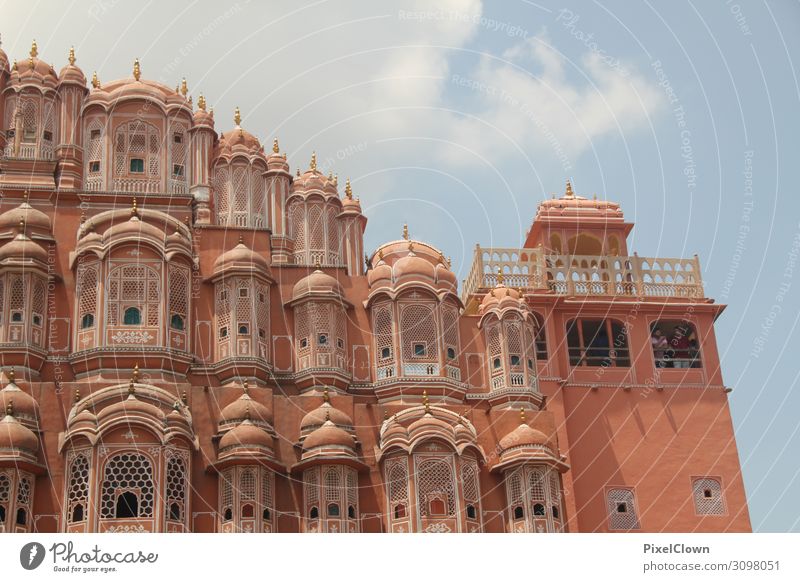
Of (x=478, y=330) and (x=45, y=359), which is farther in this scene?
(x=478, y=330)

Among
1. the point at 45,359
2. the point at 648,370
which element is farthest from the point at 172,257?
the point at 648,370

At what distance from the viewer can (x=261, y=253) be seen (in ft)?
137


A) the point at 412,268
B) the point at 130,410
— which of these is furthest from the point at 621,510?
the point at 130,410

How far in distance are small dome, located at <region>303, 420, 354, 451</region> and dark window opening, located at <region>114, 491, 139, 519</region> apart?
532 cm

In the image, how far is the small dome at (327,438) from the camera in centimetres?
3628

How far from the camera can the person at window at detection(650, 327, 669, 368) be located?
44469 mm

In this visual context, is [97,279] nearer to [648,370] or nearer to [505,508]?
[505,508]

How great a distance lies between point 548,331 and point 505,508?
8.74 meters

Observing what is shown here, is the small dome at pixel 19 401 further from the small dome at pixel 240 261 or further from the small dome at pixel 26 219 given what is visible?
the small dome at pixel 240 261

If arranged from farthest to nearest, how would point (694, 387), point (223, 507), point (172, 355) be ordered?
point (694, 387) < point (172, 355) < point (223, 507)

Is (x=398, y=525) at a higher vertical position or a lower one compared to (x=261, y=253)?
lower

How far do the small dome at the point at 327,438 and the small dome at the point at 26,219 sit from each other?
11.5 metres

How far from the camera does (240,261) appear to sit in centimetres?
4050

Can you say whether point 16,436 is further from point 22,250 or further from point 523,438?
point 523,438
